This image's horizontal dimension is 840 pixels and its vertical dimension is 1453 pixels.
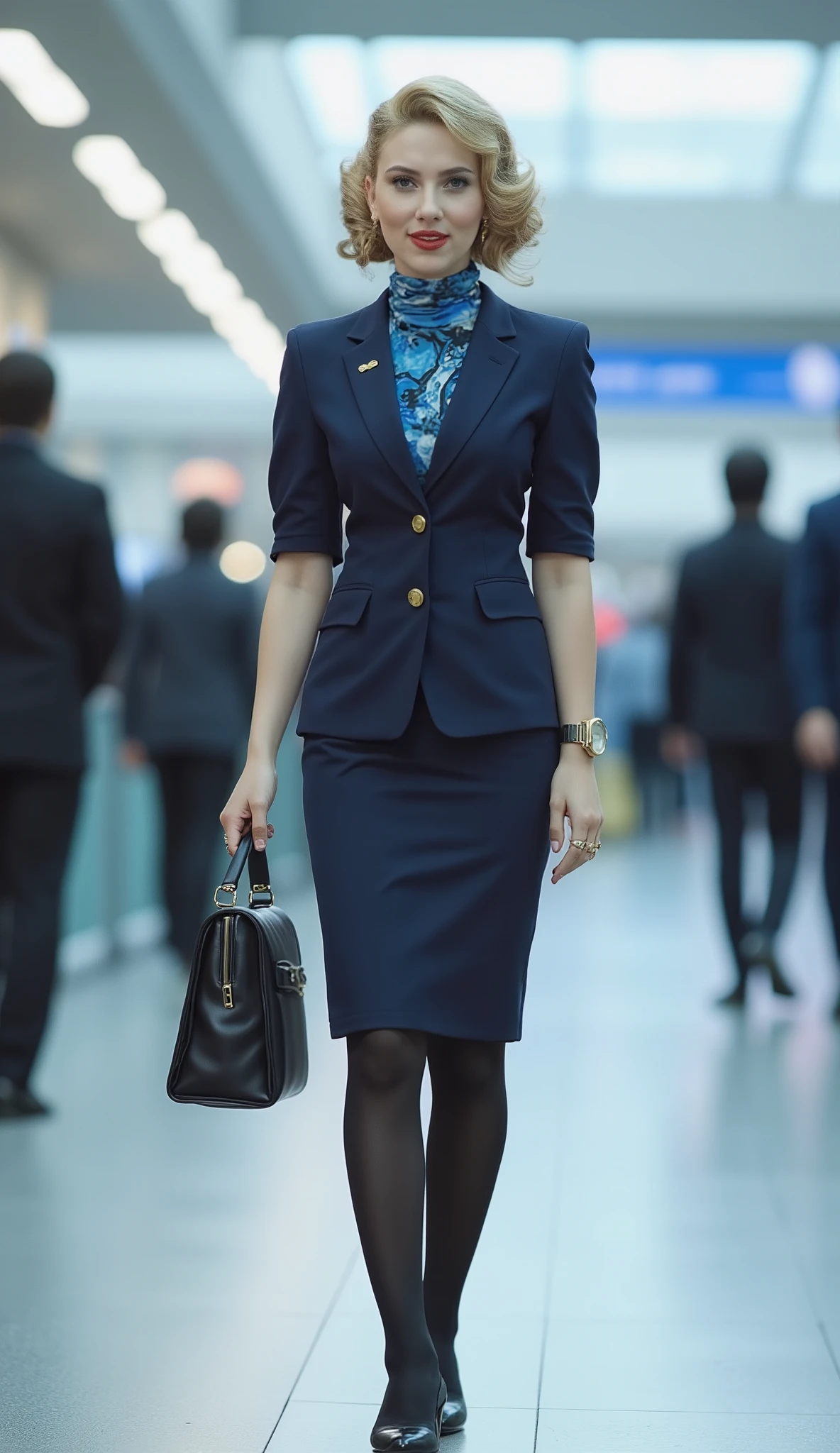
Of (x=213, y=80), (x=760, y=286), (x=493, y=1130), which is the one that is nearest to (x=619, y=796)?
(x=760, y=286)

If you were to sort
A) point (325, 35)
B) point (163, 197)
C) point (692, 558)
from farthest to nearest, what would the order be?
point (163, 197), point (692, 558), point (325, 35)

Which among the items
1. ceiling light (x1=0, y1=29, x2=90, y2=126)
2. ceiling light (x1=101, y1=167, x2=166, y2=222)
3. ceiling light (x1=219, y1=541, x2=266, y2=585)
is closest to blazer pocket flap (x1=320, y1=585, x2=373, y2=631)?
ceiling light (x1=0, y1=29, x2=90, y2=126)

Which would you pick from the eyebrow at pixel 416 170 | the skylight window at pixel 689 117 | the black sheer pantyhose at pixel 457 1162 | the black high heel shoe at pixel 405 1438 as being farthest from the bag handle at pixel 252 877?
the skylight window at pixel 689 117

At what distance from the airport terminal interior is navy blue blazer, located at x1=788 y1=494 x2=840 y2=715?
11cm

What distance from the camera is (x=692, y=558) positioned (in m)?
7.75

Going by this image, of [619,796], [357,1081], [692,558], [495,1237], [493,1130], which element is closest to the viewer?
[357,1081]

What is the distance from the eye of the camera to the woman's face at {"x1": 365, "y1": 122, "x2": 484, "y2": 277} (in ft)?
8.95

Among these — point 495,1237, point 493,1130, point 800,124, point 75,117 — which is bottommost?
point 495,1237

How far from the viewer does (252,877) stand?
2.81 m

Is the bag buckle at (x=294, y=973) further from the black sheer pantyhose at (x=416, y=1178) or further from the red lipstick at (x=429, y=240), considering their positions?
the red lipstick at (x=429, y=240)

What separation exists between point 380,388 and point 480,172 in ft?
1.12

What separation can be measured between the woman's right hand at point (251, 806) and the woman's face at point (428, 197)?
2.40ft

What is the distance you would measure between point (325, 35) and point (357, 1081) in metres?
5.38

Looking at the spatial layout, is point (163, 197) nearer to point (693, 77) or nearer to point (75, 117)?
point (75, 117)
